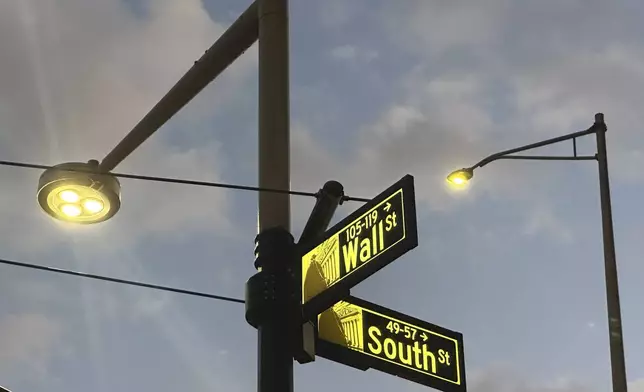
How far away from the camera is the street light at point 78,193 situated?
22.2 ft

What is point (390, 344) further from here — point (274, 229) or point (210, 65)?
point (210, 65)

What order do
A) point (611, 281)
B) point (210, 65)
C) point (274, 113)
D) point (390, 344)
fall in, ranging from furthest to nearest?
1. point (611, 281)
2. point (210, 65)
3. point (274, 113)
4. point (390, 344)

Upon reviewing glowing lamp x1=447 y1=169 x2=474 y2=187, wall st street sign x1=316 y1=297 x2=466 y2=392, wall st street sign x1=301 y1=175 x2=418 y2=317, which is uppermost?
glowing lamp x1=447 y1=169 x2=474 y2=187

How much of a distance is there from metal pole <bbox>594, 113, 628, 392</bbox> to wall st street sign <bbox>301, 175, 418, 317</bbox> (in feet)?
18.0

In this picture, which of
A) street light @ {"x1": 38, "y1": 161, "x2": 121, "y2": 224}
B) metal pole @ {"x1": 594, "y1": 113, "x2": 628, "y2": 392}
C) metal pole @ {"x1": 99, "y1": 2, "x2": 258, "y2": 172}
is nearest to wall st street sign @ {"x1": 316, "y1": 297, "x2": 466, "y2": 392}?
metal pole @ {"x1": 99, "y1": 2, "x2": 258, "y2": 172}

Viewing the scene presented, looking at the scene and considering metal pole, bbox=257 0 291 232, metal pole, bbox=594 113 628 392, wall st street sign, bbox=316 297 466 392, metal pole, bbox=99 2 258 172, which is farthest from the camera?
metal pole, bbox=594 113 628 392

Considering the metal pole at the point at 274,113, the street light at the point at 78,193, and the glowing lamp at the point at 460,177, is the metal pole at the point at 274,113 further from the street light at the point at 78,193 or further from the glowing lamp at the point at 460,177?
the glowing lamp at the point at 460,177

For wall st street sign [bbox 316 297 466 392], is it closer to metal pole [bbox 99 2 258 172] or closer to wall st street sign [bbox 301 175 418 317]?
wall st street sign [bbox 301 175 418 317]

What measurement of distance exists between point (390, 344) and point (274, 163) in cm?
120

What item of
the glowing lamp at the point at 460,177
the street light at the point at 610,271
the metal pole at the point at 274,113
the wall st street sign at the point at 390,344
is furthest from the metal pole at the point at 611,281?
the metal pole at the point at 274,113

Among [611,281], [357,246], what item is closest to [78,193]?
[357,246]

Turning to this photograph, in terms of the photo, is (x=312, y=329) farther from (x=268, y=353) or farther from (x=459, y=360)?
(x=459, y=360)

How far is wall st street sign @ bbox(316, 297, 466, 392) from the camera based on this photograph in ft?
18.9

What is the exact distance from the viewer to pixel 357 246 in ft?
17.8
